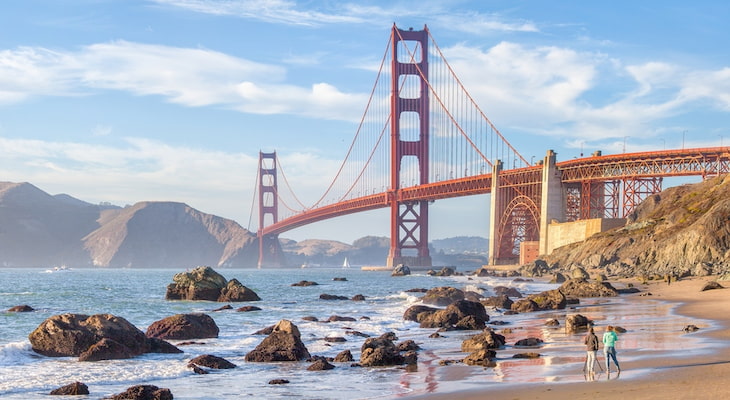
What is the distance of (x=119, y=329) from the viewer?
19.2 meters

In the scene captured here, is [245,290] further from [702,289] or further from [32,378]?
[32,378]

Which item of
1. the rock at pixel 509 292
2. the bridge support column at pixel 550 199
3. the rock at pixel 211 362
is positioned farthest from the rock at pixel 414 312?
the bridge support column at pixel 550 199

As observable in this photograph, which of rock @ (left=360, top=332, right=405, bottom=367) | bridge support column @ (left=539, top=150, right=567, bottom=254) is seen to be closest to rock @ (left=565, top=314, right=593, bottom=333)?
rock @ (left=360, top=332, right=405, bottom=367)

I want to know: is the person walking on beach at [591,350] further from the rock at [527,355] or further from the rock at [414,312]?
the rock at [414,312]

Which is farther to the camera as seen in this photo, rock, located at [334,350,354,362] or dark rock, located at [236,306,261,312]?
dark rock, located at [236,306,261,312]

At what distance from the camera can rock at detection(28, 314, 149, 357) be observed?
18438 mm

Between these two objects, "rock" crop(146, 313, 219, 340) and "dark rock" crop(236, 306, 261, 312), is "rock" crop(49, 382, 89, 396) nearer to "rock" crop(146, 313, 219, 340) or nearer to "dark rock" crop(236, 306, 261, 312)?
"rock" crop(146, 313, 219, 340)

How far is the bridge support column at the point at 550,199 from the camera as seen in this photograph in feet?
268

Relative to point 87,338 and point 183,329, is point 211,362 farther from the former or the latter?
point 183,329

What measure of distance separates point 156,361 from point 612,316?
45.9 ft

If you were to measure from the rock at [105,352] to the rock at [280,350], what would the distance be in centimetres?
269

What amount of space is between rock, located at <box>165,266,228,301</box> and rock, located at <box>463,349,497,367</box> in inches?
1100

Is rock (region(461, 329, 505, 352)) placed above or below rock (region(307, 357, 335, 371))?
A: above

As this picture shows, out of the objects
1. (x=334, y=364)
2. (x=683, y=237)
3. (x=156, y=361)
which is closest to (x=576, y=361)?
(x=334, y=364)
